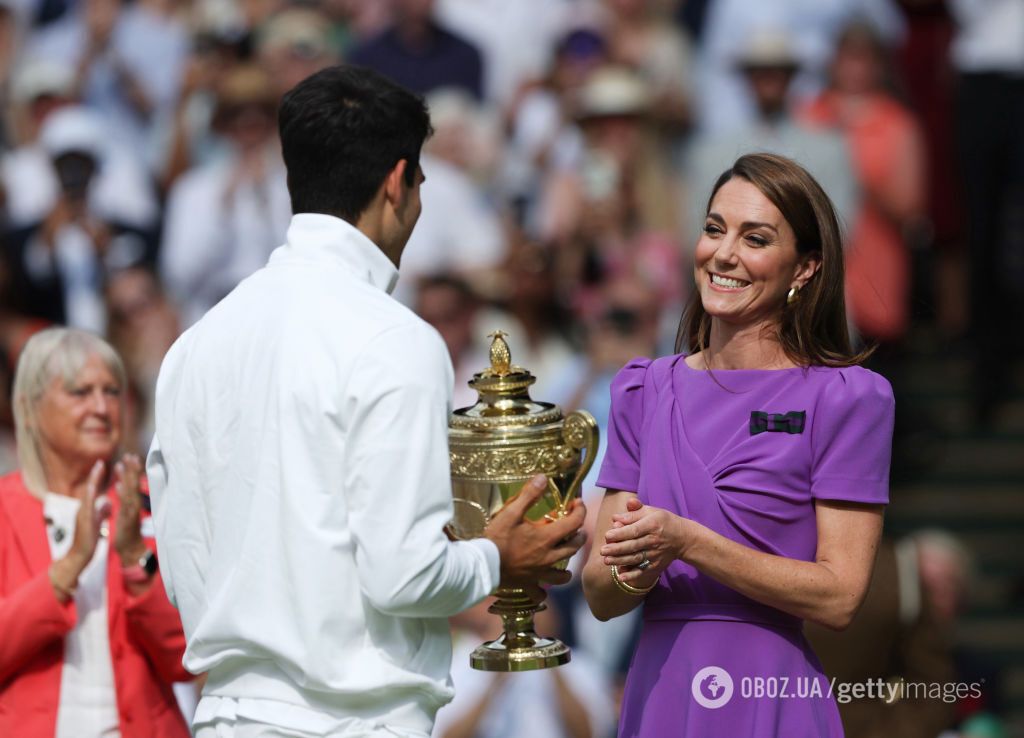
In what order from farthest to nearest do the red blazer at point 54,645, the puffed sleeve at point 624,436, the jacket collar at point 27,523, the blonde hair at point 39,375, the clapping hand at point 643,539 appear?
the blonde hair at point 39,375 → the jacket collar at point 27,523 → the red blazer at point 54,645 → the puffed sleeve at point 624,436 → the clapping hand at point 643,539

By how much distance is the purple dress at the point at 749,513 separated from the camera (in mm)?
3166

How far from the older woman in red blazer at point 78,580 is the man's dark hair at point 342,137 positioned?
894mm

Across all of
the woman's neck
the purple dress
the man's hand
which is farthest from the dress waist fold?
the woman's neck

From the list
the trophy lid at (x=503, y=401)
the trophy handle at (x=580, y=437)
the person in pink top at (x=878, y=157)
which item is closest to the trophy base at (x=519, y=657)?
the trophy handle at (x=580, y=437)

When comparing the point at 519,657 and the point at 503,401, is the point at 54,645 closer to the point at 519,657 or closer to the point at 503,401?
the point at 519,657

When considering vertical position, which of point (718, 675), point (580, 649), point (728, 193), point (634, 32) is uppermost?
point (634, 32)

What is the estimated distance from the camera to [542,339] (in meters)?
8.37

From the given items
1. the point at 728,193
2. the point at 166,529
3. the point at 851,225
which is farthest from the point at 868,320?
the point at 166,529

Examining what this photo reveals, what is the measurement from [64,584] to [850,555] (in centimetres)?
177

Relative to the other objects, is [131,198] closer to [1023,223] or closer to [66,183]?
[66,183]

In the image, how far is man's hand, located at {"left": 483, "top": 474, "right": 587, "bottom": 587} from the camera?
3287 millimetres

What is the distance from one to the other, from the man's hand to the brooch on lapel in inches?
16.1

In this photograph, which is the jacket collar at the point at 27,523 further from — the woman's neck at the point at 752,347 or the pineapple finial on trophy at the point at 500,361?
the woman's neck at the point at 752,347

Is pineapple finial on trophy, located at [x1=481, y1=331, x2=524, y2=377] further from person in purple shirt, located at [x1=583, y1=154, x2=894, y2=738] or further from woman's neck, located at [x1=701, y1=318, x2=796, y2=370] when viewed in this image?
woman's neck, located at [x1=701, y1=318, x2=796, y2=370]
